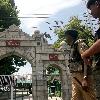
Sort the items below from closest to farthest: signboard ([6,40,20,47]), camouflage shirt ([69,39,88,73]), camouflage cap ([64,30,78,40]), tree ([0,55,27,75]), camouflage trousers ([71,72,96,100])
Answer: camouflage trousers ([71,72,96,100]) < camouflage shirt ([69,39,88,73]) < camouflage cap ([64,30,78,40]) < signboard ([6,40,20,47]) < tree ([0,55,27,75])

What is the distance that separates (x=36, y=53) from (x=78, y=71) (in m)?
16.9

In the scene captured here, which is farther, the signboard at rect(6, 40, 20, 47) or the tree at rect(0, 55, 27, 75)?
the tree at rect(0, 55, 27, 75)

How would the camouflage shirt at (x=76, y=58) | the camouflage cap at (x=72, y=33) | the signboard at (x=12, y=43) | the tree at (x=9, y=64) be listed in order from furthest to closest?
the tree at (x=9, y=64), the signboard at (x=12, y=43), the camouflage cap at (x=72, y=33), the camouflage shirt at (x=76, y=58)

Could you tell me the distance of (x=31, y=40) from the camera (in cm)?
2394

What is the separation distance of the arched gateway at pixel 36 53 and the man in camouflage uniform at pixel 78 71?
1589 cm

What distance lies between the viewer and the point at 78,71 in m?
6.93

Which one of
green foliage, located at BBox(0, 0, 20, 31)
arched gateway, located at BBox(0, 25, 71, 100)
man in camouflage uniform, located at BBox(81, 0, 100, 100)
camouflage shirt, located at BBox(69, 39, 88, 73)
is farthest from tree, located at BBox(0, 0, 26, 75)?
man in camouflage uniform, located at BBox(81, 0, 100, 100)

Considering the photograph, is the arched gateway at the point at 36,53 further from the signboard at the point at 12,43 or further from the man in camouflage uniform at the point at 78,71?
the man in camouflage uniform at the point at 78,71

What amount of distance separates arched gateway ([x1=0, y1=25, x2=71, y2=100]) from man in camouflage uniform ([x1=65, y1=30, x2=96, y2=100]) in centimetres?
1589

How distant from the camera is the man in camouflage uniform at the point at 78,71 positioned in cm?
643

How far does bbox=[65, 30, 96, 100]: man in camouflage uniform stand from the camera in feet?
21.1

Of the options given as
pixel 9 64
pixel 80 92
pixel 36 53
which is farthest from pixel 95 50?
pixel 9 64

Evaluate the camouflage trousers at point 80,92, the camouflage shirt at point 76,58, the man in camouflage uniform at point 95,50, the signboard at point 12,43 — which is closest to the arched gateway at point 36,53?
the signboard at point 12,43

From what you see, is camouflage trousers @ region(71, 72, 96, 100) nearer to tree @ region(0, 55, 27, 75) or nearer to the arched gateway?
the arched gateway
